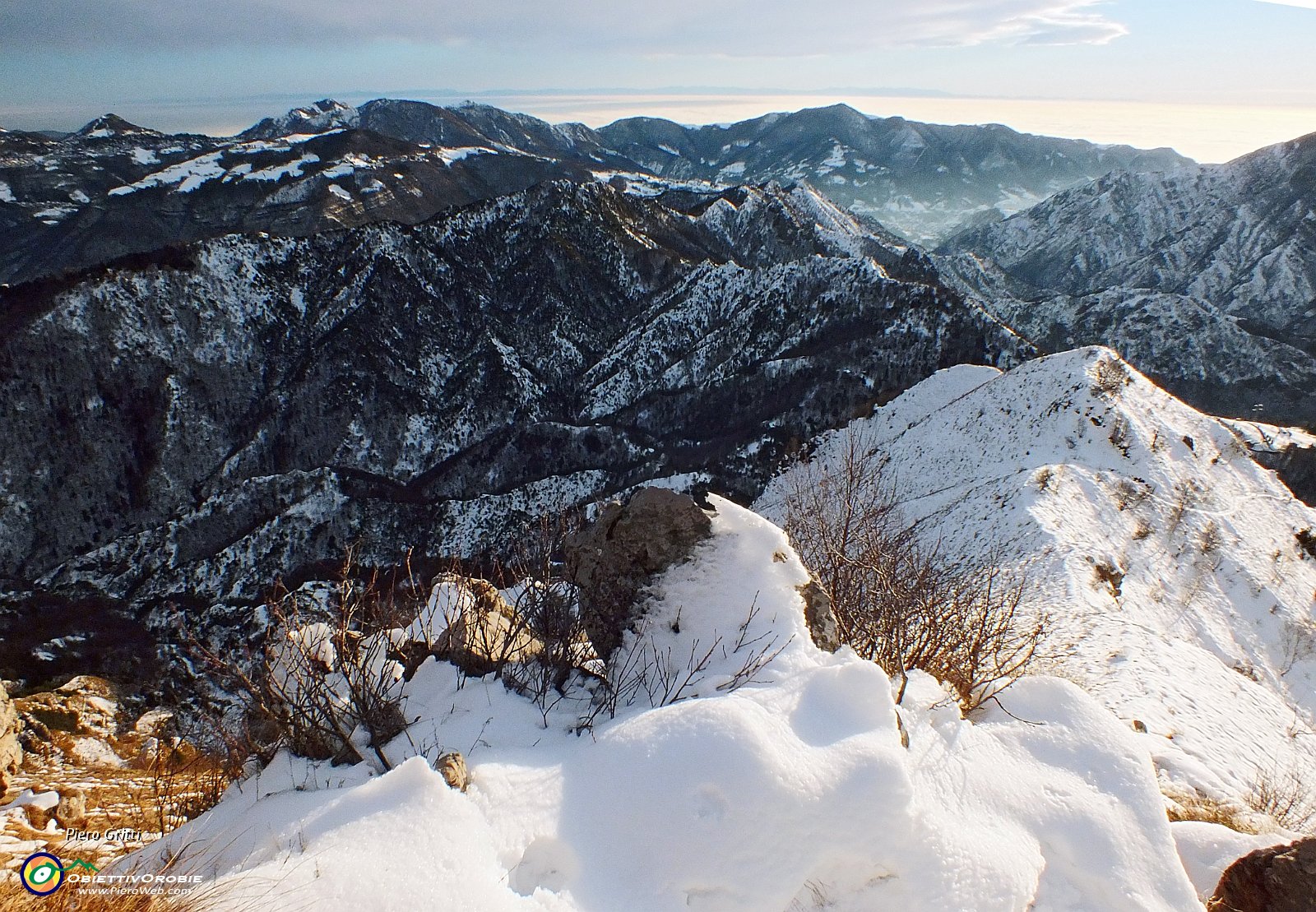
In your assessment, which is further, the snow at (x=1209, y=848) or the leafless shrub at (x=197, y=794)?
the leafless shrub at (x=197, y=794)

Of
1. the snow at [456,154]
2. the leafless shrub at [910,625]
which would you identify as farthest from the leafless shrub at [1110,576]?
the snow at [456,154]

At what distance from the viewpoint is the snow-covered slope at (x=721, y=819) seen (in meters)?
4.70

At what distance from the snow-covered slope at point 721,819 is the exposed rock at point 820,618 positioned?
5.66 feet

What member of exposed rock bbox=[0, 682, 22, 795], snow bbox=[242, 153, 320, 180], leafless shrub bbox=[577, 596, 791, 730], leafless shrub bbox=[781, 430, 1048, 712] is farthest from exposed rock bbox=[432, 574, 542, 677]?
snow bbox=[242, 153, 320, 180]

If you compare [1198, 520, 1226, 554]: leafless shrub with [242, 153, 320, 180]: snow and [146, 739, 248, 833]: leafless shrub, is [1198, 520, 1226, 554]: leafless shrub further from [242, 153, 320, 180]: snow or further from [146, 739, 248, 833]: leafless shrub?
[242, 153, 320, 180]: snow

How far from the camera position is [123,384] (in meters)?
80.3

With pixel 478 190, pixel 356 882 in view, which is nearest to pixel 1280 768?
pixel 356 882

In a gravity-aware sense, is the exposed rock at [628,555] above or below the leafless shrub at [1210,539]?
above

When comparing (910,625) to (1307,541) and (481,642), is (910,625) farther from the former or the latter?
(1307,541)

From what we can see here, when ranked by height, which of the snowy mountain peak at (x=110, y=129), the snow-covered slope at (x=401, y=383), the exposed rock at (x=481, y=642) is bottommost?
the snow-covered slope at (x=401, y=383)

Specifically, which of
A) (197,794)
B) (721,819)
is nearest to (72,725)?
(197,794)

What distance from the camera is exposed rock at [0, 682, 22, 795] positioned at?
543 inches

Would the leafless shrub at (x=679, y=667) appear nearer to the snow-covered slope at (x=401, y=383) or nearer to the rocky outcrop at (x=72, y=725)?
the rocky outcrop at (x=72, y=725)

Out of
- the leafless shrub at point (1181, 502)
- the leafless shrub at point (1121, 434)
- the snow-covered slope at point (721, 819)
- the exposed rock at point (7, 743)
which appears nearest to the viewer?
the snow-covered slope at point (721, 819)
